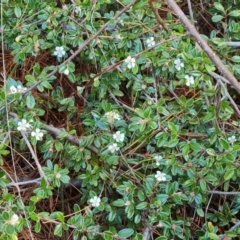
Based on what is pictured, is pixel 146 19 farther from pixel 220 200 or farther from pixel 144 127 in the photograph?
pixel 220 200

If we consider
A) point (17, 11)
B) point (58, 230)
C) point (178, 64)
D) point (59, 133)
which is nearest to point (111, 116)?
point (59, 133)

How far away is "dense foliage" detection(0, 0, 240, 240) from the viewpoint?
1.66 meters

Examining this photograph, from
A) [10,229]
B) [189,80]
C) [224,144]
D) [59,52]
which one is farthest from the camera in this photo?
[59,52]

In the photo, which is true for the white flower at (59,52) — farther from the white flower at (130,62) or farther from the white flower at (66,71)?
the white flower at (130,62)

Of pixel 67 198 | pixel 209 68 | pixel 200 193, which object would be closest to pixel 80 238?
pixel 67 198

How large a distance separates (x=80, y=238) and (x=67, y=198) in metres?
0.19

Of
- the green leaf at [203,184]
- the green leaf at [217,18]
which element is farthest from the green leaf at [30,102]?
the green leaf at [217,18]

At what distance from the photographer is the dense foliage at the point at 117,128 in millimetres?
1656

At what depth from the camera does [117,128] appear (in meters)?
1.75

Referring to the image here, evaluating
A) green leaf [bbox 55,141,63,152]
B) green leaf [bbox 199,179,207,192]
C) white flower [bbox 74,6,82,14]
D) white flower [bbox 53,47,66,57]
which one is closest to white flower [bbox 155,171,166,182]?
green leaf [bbox 199,179,207,192]

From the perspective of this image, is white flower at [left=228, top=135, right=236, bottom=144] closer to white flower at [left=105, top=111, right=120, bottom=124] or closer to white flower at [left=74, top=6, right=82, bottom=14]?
white flower at [left=105, top=111, right=120, bottom=124]

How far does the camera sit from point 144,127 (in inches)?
65.0

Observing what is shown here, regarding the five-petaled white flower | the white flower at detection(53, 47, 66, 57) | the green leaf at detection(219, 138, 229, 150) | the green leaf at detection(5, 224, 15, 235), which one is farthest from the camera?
the white flower at detection(53, 47, 66, 57)

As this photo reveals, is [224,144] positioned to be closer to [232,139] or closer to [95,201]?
[232,139]
